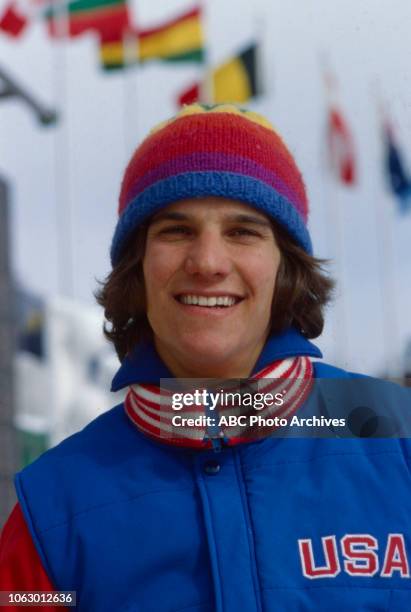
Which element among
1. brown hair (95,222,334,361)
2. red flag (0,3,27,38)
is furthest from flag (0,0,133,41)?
brown hair (95,222,334,361)

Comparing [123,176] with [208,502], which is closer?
[208,502]

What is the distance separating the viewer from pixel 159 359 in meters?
1.55

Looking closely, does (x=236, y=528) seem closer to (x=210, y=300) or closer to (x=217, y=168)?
(x=210, y=300)

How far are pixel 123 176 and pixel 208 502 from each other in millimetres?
624

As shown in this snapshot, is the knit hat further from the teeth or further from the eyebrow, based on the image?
the teeth

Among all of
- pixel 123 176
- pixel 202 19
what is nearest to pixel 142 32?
pixel 202 19

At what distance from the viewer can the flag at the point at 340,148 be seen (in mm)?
13453

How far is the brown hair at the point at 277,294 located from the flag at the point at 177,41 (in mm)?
9220

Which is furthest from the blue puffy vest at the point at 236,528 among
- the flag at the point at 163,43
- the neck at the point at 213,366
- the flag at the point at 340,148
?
the flag at the point at 340,148

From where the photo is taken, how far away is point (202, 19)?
10.8 metres

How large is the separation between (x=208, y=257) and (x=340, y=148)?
12661mm

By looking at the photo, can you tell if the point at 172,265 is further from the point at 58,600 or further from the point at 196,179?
the point at 58,600

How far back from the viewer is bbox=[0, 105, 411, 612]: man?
4.39 ft

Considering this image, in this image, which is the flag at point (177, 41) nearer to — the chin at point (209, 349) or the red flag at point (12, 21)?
the red flag at point (12, 21)
